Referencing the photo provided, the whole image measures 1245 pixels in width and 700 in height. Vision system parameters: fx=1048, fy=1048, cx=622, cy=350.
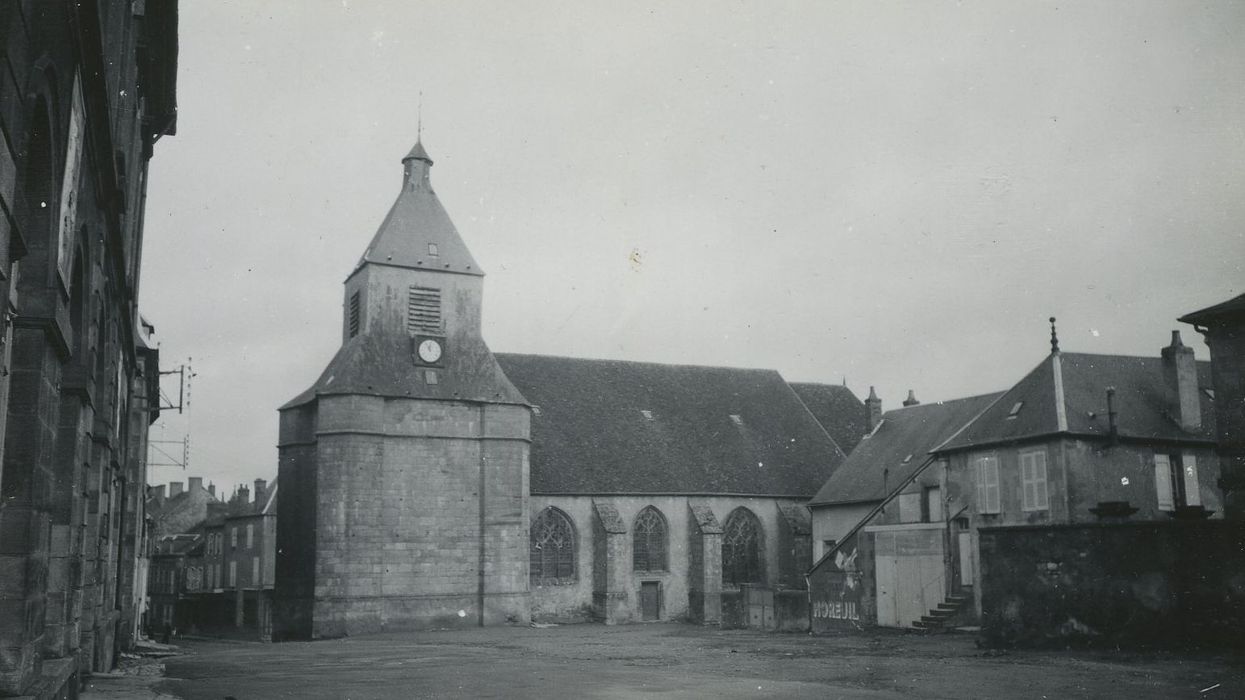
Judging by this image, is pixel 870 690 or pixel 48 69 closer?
pixel 48 69

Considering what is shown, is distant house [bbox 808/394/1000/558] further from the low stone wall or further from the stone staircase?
the low stone wall

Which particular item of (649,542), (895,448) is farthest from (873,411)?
(649,542)

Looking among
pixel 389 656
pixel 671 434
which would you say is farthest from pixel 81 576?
pixel 671 434

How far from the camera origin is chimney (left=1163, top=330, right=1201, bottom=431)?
27906 millimetres

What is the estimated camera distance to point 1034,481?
88.8 feet

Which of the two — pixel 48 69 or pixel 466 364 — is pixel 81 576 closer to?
pixel 48 69

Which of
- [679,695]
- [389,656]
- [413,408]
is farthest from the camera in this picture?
[413,408]

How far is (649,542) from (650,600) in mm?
2170

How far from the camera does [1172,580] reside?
1981 centimetres

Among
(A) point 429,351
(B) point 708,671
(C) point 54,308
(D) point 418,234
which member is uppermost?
(D) point 418,234

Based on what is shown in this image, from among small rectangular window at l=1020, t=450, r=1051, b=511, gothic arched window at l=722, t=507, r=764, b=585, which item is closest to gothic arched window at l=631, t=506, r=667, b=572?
gothic arched window at l=722, t=507, r=764, b=585

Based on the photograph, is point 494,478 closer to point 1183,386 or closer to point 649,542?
point 649,542

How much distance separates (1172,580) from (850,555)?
12.7 metres

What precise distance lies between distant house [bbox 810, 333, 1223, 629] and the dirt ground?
9.27ft
